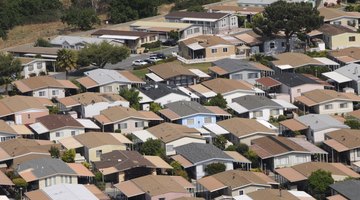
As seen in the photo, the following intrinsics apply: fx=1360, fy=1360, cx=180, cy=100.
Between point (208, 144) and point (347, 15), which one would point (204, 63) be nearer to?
point (347, 15)

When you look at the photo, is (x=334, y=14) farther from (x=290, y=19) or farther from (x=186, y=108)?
(x=186, y=108)

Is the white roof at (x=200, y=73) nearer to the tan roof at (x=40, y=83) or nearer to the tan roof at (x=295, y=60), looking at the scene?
the tan roof at (x=295, y=60)

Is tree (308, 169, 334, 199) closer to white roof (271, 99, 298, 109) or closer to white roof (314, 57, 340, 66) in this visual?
white roof (271, 99, 298, 109)

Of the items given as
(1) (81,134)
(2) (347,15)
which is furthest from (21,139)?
(2) (347,15)

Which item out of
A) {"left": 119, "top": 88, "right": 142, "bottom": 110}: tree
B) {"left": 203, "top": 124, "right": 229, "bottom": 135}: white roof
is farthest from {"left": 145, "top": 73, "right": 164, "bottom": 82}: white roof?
{"left": 203, "top": 124, "right": 229, "bottom": 135}: white roof

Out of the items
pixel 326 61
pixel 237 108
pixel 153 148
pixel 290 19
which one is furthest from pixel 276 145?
pixel 290 19

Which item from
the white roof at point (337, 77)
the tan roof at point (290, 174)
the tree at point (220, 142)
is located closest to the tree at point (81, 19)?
the white roof at point (337, 77)
